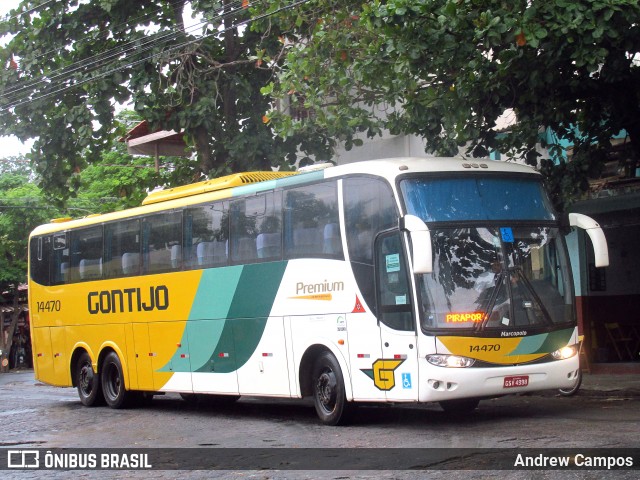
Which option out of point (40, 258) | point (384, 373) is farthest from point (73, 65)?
point (384, 373)

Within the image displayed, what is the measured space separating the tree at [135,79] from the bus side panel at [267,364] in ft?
23.2

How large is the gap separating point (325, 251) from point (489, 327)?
8.00ft

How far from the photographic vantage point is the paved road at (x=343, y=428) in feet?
32.5

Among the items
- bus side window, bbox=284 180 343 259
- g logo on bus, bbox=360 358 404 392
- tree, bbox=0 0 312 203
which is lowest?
g logo on bus, bbox=360 358 404 392

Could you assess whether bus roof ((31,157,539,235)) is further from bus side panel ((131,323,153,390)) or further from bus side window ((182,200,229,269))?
bus side panel ((131,323,153,390))

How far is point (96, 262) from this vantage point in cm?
1852

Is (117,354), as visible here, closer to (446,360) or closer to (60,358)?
(60,358)

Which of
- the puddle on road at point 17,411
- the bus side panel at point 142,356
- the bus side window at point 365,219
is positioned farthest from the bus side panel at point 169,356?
the bus side window at point 365,219

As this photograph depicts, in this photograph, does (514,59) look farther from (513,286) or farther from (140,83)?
(140,83)

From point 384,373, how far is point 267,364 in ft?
8.71

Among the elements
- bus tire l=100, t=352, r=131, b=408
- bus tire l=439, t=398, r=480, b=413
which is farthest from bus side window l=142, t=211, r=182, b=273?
bus tire l=439, t=398, r=480, b=413

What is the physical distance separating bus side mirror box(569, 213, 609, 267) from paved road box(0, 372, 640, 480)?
6.10ft

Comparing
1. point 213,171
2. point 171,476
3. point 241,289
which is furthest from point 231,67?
point 171,476

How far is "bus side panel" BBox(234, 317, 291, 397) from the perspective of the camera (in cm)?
1390
